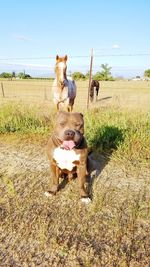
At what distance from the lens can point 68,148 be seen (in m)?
2.81

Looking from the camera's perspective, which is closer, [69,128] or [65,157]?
[69,128]

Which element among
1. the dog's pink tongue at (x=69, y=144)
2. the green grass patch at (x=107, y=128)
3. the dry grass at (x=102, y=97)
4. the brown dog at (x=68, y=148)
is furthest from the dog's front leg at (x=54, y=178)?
the dry grass at (x=102, y=97)

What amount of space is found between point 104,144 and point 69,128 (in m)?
2.26

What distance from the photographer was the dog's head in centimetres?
269

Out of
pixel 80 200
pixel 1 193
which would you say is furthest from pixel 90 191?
pixel 1 193

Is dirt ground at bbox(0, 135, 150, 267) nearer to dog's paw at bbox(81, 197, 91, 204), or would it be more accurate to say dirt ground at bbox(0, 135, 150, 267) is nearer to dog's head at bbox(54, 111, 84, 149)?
dog's paw at bbox(81, 197, 91, 204)

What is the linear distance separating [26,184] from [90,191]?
0.79m

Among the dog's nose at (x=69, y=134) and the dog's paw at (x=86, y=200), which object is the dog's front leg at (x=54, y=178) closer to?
the dog's paw at (x=86, y=200)

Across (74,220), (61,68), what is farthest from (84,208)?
(61,68)

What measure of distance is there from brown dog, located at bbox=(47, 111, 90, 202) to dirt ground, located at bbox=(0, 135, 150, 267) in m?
0.25

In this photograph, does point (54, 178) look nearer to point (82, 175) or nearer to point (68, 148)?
point (82, 175)

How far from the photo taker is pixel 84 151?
9.91ft

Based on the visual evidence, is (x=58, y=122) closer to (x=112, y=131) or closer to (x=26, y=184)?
(x=26, y=184)

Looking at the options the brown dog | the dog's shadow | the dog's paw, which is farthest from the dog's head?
the dog's shadow
